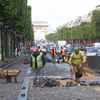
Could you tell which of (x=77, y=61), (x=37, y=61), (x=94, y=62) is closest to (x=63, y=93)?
(x=77, y=61)

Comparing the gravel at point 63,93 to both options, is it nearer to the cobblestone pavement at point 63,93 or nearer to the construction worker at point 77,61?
the cobblestone pavement at point 63,93

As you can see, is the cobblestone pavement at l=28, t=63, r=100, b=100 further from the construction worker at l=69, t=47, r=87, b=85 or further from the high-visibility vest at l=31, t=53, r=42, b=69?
the high-visibility vest at l=31, t=53, r=42, b=69

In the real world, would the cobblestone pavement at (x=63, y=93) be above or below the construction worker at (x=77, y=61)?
below

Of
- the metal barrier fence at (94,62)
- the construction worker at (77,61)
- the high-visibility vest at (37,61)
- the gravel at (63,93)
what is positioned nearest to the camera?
the gravel at (63,93)

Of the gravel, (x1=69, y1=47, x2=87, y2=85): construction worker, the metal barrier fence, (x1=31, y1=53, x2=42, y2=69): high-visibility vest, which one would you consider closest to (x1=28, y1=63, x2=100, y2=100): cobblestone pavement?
the gravel

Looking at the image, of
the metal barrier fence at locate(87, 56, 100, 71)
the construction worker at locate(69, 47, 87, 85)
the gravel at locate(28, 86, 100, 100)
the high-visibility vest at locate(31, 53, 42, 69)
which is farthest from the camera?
the metal barrier fence at locate(87, 56, 100, 71)

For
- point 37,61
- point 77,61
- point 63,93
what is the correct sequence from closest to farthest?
point 63,93 → point 77,61 → point 37,61

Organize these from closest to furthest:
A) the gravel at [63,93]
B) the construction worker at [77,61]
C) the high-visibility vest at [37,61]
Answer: the gravel at [63,93], the construction worker at [77,61], the high-visibility vest at [37,61]

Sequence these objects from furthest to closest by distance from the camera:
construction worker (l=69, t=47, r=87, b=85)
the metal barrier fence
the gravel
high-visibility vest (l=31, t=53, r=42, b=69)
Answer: the metal barrier fence → high-visibility vest (l=31, t=53, r=42, b=69) → construction worker (l=69, t=47, r=87, b=85) → the gravel

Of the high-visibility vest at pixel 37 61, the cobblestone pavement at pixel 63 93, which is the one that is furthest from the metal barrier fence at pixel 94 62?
the cobblestone pavement at pixel 63 93

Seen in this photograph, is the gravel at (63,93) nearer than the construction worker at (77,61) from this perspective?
Yes

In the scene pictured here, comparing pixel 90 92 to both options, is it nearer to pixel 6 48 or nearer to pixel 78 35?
pixel 6 48

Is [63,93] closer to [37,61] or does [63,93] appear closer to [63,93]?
[63,93]

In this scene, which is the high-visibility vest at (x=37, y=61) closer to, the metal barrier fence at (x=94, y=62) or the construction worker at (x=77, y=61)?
the construction worker at (x=77, y=61)
